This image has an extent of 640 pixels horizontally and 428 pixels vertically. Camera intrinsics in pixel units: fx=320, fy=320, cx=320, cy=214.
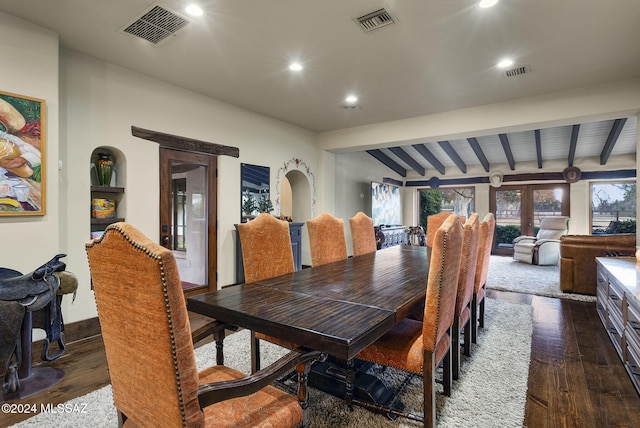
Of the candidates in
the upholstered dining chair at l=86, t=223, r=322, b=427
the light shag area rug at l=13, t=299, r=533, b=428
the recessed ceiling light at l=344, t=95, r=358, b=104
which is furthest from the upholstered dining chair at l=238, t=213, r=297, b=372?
the recessed ceiling light at l=344, t=95, r=358, b=104

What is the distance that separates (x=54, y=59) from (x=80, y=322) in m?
2.35

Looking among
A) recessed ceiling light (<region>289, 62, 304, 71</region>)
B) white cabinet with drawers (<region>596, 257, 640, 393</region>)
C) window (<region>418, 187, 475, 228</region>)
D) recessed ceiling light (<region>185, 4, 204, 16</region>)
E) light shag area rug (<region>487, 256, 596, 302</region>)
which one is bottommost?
light shag area rug (<region>487, 256, 596, 302</region>)

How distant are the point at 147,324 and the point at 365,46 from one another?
2.89 metres

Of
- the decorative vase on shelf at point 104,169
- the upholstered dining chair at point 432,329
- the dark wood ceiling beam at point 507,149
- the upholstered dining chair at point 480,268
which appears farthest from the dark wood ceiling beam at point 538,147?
the decorative vase on shelf at point 104,169

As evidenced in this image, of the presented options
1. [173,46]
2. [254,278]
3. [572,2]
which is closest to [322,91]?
[173,46]

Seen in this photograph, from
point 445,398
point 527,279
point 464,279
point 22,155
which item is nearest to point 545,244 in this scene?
point 527,279

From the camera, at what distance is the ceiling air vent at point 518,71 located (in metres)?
3.36

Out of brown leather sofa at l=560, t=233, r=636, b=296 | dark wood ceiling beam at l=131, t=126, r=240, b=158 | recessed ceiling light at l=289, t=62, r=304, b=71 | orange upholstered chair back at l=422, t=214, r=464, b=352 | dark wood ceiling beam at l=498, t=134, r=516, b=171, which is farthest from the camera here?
dark wood ceiling beam at l=498, t=134, r=516, b=171

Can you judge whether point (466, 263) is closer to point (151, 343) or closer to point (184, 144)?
point (151, 343)

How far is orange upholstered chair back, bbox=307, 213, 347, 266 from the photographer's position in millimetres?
2916

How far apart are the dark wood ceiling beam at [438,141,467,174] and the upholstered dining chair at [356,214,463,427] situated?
6465 millimetres

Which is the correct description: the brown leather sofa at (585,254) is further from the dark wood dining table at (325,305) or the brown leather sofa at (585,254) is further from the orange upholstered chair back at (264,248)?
the orange upholstered chair back at (264,248)

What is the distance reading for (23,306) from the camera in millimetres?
2109

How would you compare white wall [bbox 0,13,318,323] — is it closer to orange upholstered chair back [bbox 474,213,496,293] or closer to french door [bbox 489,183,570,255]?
orange upholstered chair back [bbox 474,213,496,293]
